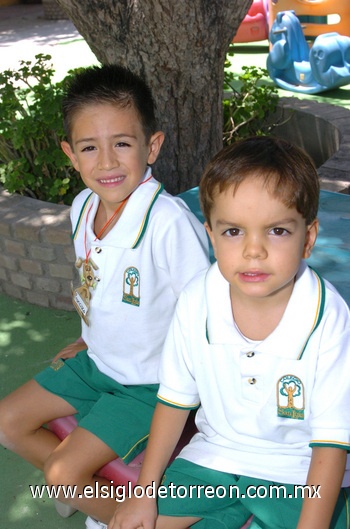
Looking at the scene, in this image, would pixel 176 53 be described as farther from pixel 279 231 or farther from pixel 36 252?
pixel 279 231

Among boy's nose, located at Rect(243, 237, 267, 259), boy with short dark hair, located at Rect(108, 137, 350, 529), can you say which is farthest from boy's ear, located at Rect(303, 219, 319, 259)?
boy's nose, located at Rect(243, 237, 267, 259)

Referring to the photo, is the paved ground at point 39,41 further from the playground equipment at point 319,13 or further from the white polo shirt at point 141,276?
the white polo shirt at point 141,276

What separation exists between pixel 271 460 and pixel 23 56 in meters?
10.6

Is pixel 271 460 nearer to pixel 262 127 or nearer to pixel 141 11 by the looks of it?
pixel 141 11

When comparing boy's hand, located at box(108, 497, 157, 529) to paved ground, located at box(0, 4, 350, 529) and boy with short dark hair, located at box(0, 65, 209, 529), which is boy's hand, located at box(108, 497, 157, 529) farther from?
paved ground, located at box(0, 4, 350, 529)

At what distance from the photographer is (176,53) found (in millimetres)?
3850

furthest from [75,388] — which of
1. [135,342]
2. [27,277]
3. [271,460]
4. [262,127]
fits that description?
[262,127]

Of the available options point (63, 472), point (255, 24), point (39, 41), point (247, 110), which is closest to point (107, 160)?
point (63, 472)

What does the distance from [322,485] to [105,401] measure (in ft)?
2.76

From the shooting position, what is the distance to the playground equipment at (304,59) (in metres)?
7.90

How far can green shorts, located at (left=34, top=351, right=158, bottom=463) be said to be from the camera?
2209 millimetres

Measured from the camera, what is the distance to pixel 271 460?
6.13 feet

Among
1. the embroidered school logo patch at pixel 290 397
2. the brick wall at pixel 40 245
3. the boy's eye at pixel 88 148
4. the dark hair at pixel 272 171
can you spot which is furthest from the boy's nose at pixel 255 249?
the brick wall at pixel 40 245

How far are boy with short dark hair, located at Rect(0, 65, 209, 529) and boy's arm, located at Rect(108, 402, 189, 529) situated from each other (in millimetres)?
252
